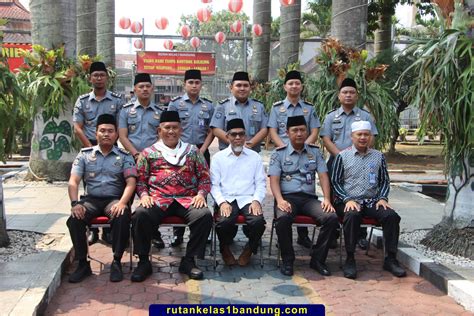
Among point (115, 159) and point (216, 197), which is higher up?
point (115, 159)

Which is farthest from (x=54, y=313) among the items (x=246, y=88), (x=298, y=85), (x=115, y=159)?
(x=298, y=85)

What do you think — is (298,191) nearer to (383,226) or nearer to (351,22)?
(383,226)

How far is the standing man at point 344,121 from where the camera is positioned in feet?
18.9

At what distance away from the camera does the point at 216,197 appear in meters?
5.14

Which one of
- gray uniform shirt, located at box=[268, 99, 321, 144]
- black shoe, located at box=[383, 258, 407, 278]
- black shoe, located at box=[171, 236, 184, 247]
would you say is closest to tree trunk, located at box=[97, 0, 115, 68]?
gray uniform shirt, located at box=[268, 99, 321, 144]

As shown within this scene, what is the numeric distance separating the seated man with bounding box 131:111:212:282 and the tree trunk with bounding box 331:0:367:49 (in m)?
4.00

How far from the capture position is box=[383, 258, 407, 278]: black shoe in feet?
16.2

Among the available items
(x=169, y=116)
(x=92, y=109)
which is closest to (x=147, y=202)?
(x=169, y=116)

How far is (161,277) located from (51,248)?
4.14 ft

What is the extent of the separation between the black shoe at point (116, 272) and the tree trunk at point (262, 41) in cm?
1467

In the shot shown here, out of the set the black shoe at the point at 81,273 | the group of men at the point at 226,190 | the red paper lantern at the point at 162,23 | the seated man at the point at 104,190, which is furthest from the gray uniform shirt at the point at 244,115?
the red paper lantern at the point at 162,23

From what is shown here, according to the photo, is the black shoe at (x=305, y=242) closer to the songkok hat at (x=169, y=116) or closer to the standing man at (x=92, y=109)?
the songkok hat at (x=169, y=116)

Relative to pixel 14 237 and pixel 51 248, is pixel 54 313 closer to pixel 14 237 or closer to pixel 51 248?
pixel 51 248

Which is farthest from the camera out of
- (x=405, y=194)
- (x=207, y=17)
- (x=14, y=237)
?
(x=207, y=17)
